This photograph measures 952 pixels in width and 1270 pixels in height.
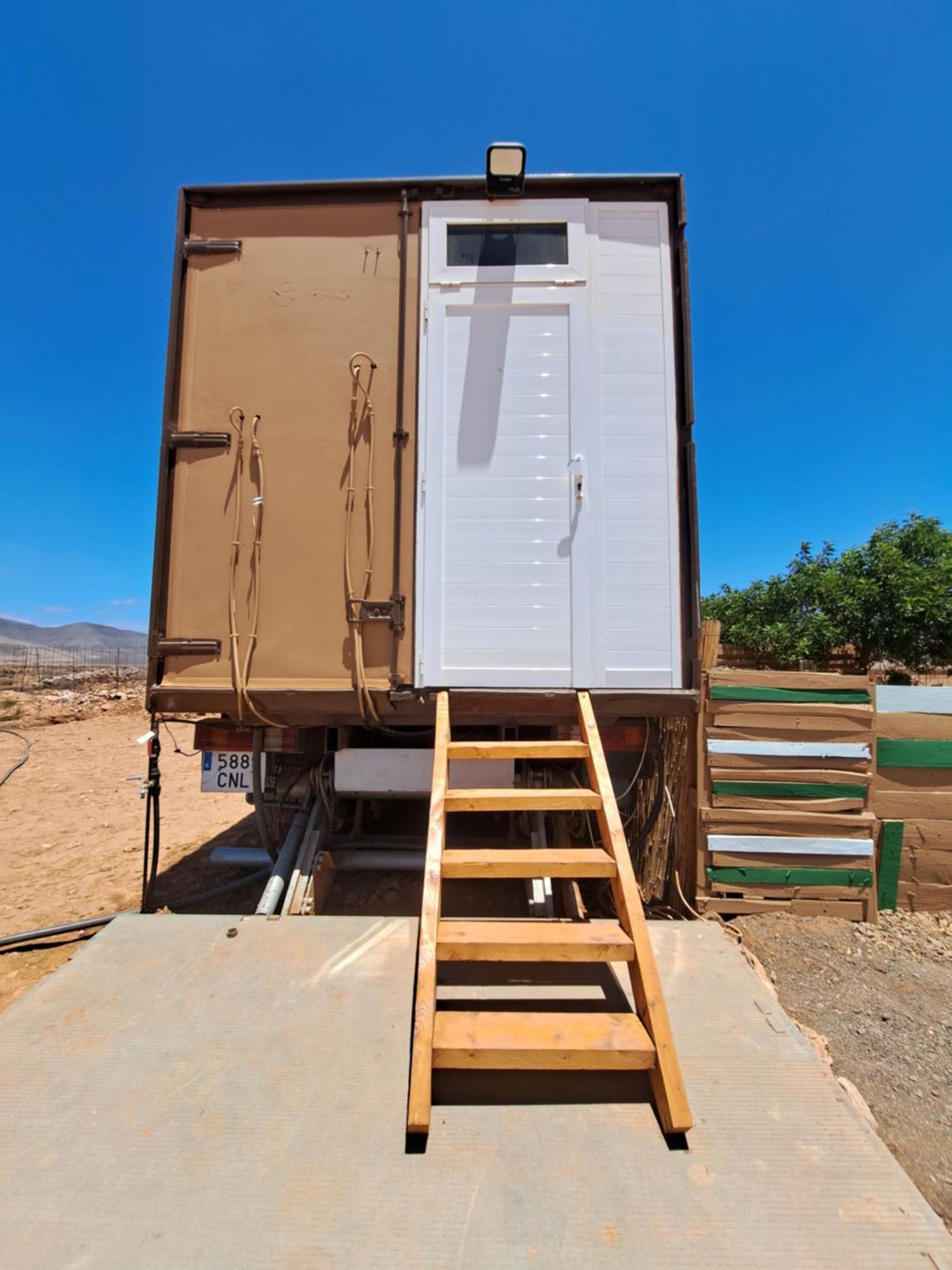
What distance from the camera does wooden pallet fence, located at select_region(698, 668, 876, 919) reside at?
3.28 metres

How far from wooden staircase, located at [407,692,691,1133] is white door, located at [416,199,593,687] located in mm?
579

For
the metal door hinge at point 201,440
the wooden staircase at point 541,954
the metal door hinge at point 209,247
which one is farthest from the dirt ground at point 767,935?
the metal door hinge at point 209,247

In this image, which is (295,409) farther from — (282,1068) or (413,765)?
(282,1068)

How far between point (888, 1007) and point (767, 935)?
1.95 ft

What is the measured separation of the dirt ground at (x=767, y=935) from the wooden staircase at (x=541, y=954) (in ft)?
3.65

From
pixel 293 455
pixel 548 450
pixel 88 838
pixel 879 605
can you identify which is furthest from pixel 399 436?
pixel 879 605

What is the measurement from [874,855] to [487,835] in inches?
92.9

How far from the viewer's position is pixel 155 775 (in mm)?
3025

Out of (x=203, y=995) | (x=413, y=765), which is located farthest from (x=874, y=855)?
(x=203, y=995)

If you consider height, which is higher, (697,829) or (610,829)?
(610,829)

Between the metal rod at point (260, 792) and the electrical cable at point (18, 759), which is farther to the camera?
the electrical cable at point (18, 759)

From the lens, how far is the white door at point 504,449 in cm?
282

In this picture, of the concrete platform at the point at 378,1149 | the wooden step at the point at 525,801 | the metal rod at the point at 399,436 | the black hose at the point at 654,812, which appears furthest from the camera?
the black hose at the point at 654,812

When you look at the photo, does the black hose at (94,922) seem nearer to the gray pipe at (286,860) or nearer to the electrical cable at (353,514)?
the gray pipe at (286,860)
